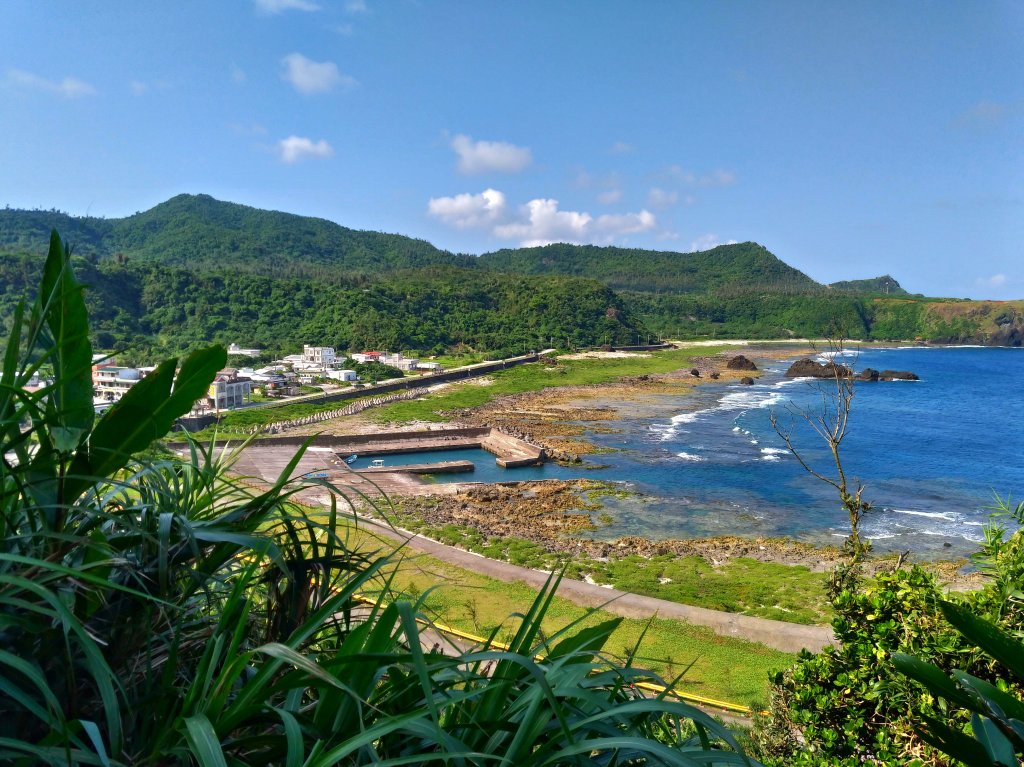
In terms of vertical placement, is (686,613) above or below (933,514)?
above

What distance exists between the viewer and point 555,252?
159m

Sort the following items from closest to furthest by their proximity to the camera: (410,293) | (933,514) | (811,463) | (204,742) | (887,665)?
(204,742) → (887,665) → (933,514) → (811,463) → (410,293)

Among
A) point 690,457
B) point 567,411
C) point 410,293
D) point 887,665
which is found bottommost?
point 690,457

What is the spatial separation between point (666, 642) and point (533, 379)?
123 ft

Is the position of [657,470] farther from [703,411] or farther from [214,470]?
[214,470]

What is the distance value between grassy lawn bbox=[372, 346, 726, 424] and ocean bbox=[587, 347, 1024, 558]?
316 inches

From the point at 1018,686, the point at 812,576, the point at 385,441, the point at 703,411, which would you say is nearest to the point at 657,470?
the point at 812,576

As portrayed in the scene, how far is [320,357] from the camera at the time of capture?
154 feet

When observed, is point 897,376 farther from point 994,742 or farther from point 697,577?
point 994,742

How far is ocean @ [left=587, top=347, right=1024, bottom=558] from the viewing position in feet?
61.1

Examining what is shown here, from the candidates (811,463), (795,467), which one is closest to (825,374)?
(811,463)

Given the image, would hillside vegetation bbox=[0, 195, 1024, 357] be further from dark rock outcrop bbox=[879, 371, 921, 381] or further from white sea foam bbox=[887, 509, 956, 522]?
dark rock outcrop bbox=[879, 371, 921, 381]

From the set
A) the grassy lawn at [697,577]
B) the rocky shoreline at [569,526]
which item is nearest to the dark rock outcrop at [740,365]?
the rocky shoreline at [569,526]

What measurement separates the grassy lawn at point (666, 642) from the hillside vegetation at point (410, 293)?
28.1 feet
